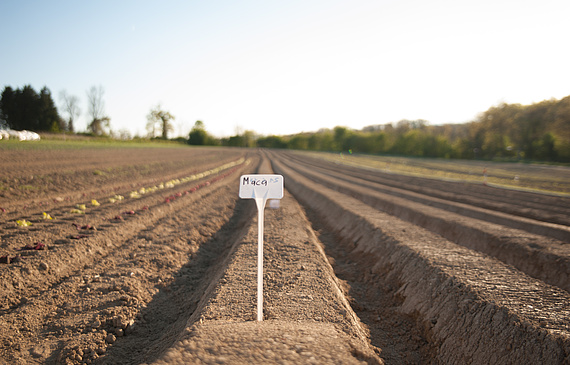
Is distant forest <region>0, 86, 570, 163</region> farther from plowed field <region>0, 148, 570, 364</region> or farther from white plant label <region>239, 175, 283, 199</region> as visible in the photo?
white plant label <region>239, 175, 283, 199</region>

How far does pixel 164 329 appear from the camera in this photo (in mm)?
3771

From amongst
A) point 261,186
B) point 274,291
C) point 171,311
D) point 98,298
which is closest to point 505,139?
point 274,291

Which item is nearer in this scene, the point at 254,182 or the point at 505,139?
the point at 254,182

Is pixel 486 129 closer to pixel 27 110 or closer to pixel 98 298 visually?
pixel 98 298

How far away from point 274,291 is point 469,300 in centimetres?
257

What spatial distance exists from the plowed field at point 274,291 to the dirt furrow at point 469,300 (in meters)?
0.02

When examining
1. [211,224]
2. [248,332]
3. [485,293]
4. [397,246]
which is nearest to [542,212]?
[397,246]

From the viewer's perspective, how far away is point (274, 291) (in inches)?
161

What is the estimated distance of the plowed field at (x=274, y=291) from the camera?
2.98 meters

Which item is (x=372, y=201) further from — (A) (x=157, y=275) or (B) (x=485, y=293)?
(A) (x=157, y=275)

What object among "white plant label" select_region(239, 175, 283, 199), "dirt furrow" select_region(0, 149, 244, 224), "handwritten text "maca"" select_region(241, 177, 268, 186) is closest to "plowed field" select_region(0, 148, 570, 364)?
"dirt furrow" select_region(0, 149, 244, 224)

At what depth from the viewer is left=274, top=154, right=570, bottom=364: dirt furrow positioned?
3.04 metres

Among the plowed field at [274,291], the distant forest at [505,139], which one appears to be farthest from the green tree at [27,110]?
the distant forest at [505,139]

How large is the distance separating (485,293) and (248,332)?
3.19 m
